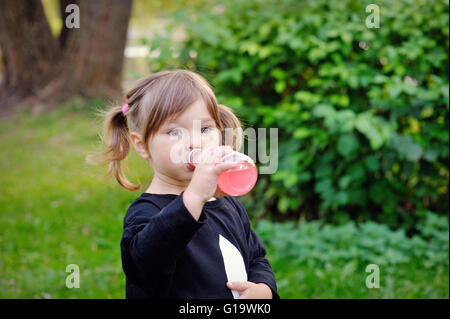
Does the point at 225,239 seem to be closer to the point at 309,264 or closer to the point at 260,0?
the point at 309,264

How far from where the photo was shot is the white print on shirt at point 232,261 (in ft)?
5.34

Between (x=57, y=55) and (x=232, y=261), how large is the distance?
9.82 m

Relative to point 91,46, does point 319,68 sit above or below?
below

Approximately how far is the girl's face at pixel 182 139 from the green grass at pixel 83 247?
47cm

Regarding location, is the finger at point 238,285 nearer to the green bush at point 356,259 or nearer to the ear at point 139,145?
the ear at point 139,145

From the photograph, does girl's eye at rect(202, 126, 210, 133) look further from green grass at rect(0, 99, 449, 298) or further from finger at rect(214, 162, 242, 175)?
green grass at rect(0, 99, 449, 298)

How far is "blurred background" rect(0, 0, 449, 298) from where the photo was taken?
3531 millimetres

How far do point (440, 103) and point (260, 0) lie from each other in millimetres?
1723

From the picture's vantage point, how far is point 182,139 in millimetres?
1562

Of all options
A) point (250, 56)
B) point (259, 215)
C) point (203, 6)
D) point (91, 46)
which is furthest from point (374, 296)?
point (91, 46)

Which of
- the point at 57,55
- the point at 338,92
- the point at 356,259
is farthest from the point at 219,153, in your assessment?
the point at 57,55

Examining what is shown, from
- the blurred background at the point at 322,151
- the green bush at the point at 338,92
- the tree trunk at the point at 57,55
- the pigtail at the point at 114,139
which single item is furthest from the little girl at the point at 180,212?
the tree trunk at the point at 57,55

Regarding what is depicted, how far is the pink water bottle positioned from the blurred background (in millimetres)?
1928
